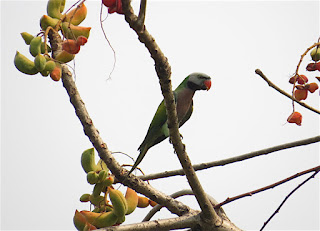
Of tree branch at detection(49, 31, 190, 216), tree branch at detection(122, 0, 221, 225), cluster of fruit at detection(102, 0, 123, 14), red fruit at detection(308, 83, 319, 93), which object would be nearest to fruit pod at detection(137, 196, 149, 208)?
tree branch at detection(49, 31, 190, 216)

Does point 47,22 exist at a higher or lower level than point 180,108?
lower

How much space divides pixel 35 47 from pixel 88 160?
555mm

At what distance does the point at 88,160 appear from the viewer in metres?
2.23

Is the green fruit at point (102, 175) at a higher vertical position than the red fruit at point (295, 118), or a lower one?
lower

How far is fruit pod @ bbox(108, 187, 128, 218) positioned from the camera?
6.96ft

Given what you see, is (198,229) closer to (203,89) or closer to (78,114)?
(78,114)

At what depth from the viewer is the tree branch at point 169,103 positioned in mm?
1592

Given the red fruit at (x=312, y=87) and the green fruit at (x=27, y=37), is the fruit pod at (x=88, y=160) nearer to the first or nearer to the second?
the green fruit at (x=27, y=37)

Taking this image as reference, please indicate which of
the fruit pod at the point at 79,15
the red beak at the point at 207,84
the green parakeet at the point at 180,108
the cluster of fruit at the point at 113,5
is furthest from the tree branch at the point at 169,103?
the red beak at the point at 207,84

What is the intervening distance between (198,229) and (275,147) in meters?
0.59

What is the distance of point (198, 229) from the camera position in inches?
98.9

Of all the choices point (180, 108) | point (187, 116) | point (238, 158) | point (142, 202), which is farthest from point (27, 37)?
point (187, 116)

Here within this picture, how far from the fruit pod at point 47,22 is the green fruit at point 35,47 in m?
0.16

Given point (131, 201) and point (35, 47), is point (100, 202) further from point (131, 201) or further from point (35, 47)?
point (35, 47)
